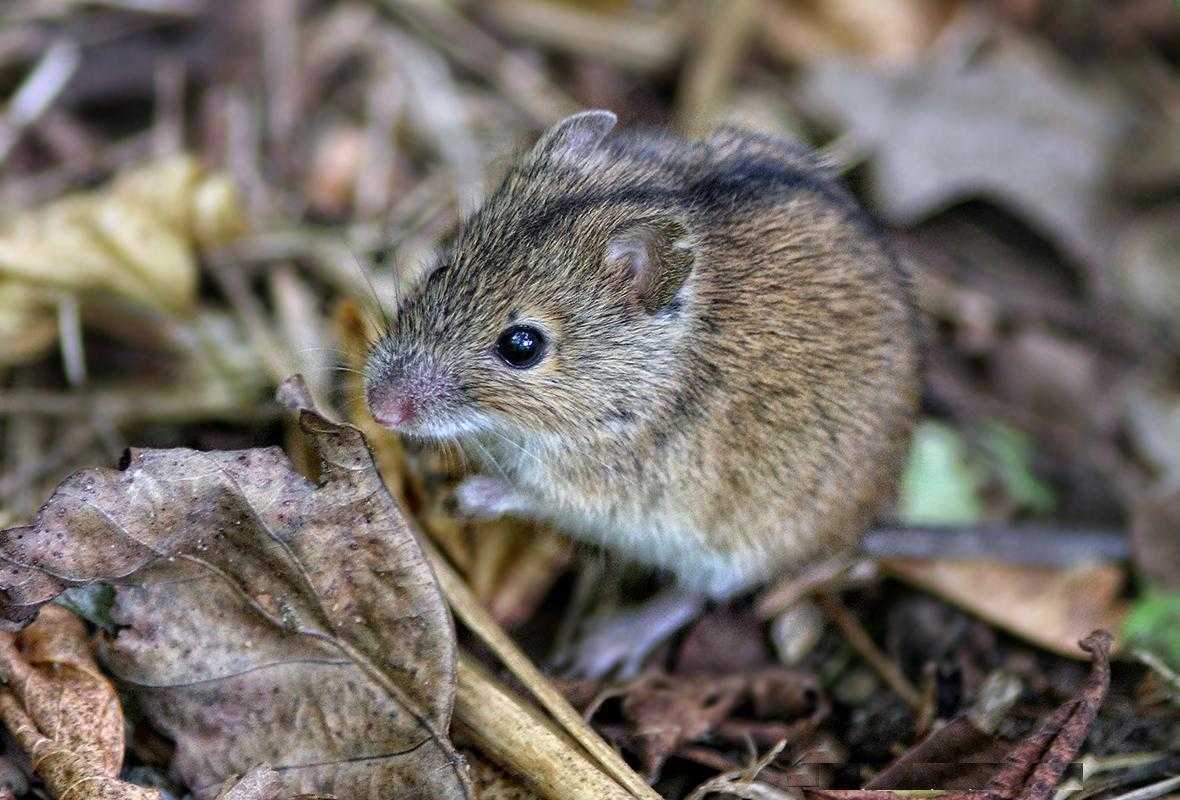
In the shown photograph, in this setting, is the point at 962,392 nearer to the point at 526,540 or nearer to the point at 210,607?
the point at 526,540

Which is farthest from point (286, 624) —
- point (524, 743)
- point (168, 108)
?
point (168, 108)

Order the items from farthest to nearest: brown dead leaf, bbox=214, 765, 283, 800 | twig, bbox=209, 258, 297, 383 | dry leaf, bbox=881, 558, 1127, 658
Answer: twig, bbox=209, 258, 297, 383 → dry leaf, bbox=881, 558, 1127, 658 → brown dead leaf, bbox=214, 765, 283, 800

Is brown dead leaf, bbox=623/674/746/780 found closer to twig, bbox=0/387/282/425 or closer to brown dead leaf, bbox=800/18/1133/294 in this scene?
twig, bbox=0/387/282/425

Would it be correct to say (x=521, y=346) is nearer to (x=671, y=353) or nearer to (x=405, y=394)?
(x=405, y=394)

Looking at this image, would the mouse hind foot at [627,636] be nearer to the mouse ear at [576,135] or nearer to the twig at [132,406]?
the twig at [132,406]

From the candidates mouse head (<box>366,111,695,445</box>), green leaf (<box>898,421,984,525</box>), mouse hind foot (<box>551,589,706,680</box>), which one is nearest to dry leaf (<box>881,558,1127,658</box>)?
green leaf (<box>898,421,984,525</box>)

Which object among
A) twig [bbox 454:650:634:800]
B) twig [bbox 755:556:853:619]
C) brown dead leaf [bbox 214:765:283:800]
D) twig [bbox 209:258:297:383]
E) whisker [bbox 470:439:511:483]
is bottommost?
brown dead leaf [bbox 214:765:283:800]
